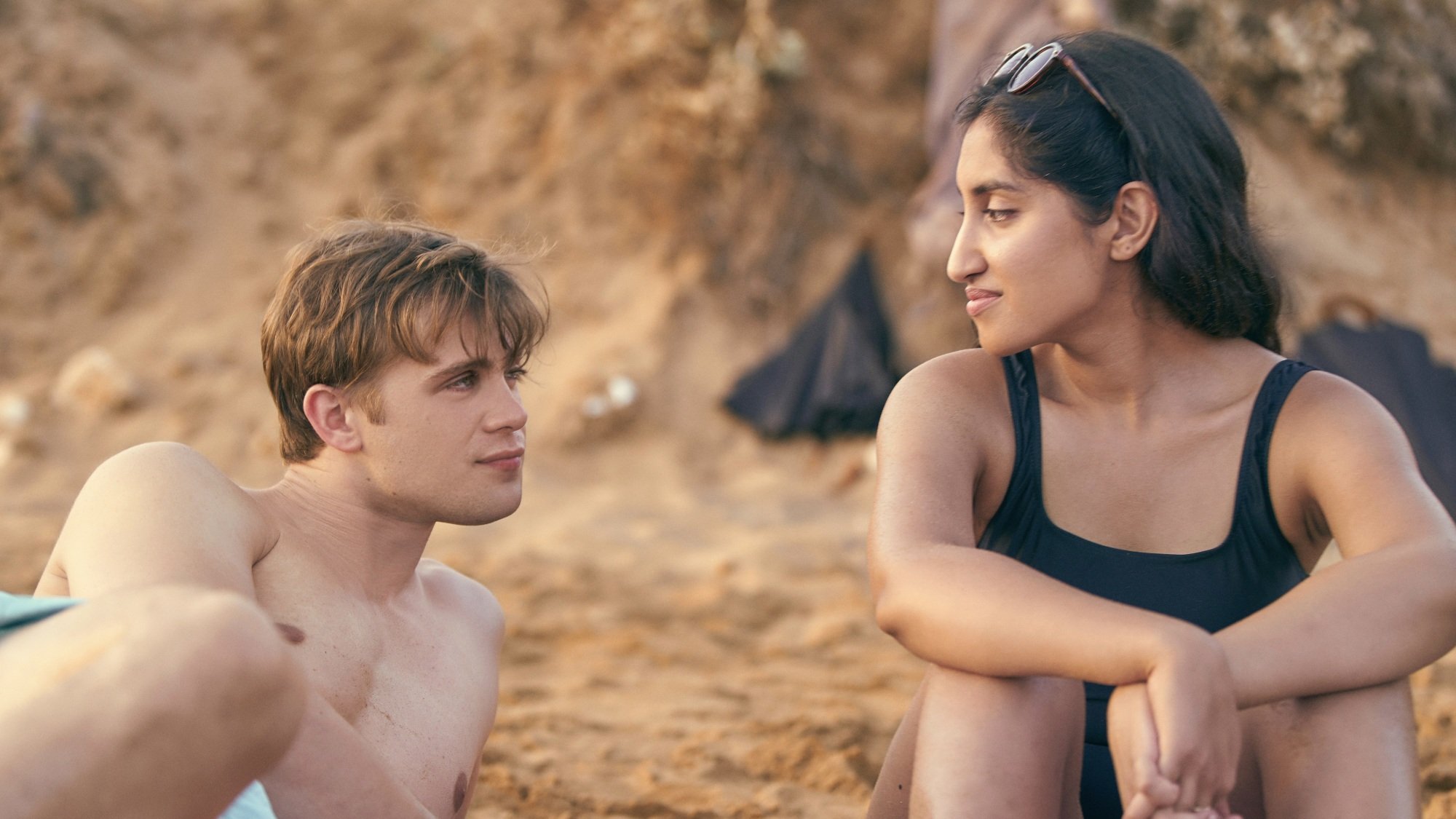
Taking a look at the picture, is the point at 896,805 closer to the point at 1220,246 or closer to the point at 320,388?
the point at 1220,246

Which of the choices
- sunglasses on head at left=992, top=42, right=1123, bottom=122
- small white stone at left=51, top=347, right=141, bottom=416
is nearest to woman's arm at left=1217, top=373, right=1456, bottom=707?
sunglasses on head at left=992, top=42, right=1123, bottom=122

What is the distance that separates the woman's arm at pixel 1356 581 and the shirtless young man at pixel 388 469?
1198 mm

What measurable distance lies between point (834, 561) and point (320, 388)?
342cm

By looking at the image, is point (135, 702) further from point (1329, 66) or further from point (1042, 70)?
point (1329, 66)

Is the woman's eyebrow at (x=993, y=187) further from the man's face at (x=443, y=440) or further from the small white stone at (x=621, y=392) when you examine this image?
the small white stone at (x=621, y=392)

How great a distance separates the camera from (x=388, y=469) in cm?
200

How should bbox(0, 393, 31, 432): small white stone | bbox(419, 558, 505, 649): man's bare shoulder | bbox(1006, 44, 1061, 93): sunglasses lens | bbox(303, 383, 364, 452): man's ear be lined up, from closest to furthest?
bbox(1006, 44, 1061, 93): sunglasses lens → bbox(303, 383, 364, 452): man's ear → bbox(419, 558, 505, 649): man's bare shoulder → bbox(0, 393, 31, 432): small white stone

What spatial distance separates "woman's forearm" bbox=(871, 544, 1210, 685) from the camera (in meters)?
1.55

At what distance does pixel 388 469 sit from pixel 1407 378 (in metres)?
4.72

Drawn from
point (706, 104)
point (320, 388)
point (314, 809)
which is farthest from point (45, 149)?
point (314, 809)

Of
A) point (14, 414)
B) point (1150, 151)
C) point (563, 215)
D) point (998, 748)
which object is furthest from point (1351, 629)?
point (14, 414)

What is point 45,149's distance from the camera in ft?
24.7

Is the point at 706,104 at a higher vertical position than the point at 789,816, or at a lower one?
higher

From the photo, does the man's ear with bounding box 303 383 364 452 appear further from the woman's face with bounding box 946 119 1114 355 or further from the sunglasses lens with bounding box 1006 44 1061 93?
the sunglasses lens with bounding box 1006 44 1061 93
